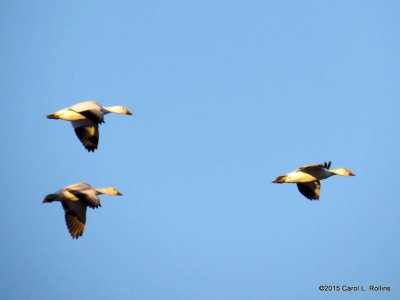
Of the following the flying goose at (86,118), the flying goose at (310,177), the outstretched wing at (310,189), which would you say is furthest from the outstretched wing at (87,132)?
the outstretched wing at (310,189)

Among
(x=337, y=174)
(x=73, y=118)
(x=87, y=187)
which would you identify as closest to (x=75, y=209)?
(x=87, y=187)

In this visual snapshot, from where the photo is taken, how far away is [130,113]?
22453 mm

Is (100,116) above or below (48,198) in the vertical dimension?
above

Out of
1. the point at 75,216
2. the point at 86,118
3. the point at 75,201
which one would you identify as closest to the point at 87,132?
the point at 86,118

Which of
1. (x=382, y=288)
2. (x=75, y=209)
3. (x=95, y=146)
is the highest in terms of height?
(x=95, y=146)

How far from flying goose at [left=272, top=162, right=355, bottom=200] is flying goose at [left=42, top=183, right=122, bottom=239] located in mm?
4593

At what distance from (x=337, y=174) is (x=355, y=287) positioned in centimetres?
330

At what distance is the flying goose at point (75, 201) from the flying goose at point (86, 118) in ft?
4.11

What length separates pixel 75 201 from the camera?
20.4m

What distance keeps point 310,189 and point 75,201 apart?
601 centimetres

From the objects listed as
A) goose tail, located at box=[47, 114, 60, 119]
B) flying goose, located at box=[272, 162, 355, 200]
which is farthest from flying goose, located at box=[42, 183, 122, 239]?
flying goose, located at box=[272, 162, 355, 200]

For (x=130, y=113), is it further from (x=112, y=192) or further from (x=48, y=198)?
(x=48, y=198)

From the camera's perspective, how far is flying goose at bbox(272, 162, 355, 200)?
844 inches

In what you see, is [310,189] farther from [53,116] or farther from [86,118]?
[53,116]
